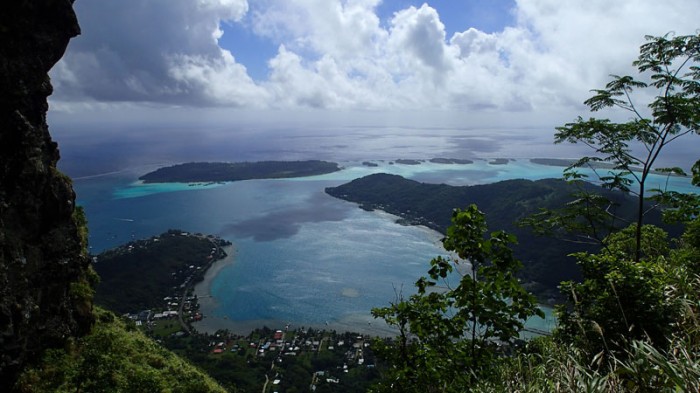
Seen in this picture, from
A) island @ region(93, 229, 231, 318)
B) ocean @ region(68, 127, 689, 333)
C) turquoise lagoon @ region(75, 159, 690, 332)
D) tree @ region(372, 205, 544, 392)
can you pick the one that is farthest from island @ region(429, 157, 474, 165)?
tree @ region(372, 205, 544, 392)

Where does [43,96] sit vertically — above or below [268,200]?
above

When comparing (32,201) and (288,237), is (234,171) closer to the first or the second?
(288,237)

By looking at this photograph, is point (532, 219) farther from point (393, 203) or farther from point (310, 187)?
point (310, 187)

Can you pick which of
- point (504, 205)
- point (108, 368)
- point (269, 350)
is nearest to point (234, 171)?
point (504, 205)

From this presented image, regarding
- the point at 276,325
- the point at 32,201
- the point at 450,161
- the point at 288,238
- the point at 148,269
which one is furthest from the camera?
the point at 450,161

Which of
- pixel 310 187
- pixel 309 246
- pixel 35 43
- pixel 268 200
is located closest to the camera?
pixel 35 43

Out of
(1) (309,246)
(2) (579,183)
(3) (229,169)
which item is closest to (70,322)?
(2) (579,183)
